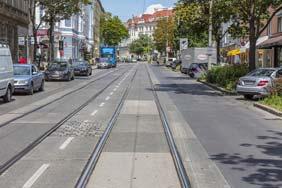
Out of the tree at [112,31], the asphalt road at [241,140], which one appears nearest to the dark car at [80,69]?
the asphalt road at [241,140]

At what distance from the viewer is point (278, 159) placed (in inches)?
422

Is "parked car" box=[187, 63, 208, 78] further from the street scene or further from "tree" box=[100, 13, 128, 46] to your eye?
"tree" box=[100, 13, 128, 46]

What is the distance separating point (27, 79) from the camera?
28.2 m

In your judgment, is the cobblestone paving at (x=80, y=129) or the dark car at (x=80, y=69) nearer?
the cobblestone paving at (x=80, y=129)

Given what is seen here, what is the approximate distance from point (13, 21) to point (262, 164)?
44950mm

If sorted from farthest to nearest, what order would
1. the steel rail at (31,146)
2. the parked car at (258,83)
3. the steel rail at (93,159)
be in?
1. the parked car at (258,83)
2. the steel rail at (31,146)
3. the steel rail at (93,159)

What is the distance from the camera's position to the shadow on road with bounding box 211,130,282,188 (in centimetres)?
869

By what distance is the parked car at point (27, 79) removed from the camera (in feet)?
91.1

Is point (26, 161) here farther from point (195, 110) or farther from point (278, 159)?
point (195, 110)

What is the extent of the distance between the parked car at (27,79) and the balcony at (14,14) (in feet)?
59.7

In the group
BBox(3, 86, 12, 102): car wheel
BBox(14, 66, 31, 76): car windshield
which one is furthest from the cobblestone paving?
BBox(14, 66, 31, 76): car windshield

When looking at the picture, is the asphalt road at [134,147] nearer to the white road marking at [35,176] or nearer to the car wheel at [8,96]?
the white road marking at [35,176]

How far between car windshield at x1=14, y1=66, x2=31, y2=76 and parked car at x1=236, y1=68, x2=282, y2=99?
33.5 feet

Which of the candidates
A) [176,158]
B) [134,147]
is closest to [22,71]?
[134,147]
